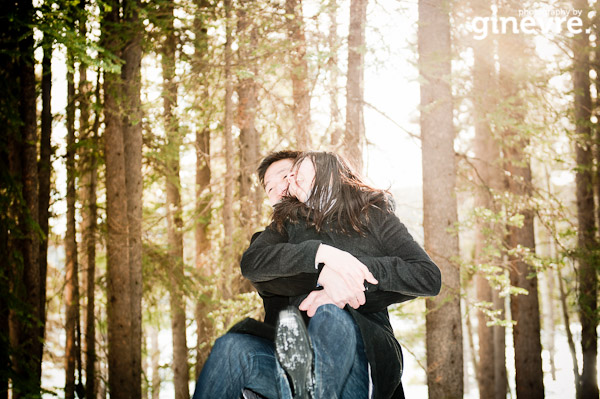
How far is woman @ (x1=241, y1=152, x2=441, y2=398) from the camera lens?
213cm

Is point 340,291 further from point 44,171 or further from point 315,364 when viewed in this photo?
point 44,171

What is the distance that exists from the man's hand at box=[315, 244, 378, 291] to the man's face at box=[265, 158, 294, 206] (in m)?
0.62

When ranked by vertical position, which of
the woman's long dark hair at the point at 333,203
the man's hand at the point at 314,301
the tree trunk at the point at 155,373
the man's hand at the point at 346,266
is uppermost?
the woman's long dark hair at the point at 333,203

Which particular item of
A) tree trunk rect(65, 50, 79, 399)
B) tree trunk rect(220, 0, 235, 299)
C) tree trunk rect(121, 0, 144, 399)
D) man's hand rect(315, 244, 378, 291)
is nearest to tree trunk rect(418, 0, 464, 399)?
tree trunk rect(220, 0, 235, 299)

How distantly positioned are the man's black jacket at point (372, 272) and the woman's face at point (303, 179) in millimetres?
172

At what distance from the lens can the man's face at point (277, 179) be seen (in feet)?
9.43

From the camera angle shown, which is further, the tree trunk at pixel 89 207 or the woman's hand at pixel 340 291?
the tree trunk at pixel 89 207

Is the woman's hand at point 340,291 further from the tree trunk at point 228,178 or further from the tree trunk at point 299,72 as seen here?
the tree trunk at point 228,178

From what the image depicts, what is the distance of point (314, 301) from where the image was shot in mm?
2307

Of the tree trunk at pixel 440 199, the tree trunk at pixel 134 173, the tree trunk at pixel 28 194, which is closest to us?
the tree trunk at pixel 28 194

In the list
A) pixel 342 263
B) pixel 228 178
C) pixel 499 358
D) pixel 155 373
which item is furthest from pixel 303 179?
pixel 155 373

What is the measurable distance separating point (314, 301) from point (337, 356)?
0.34 meters

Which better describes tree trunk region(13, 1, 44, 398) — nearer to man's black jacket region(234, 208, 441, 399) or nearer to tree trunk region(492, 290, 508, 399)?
man's black jacket region(234, 208, 441, 399)

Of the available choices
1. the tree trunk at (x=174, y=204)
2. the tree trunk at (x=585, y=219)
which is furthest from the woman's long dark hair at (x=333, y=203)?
the tree trunk at (x=585, y=219)
